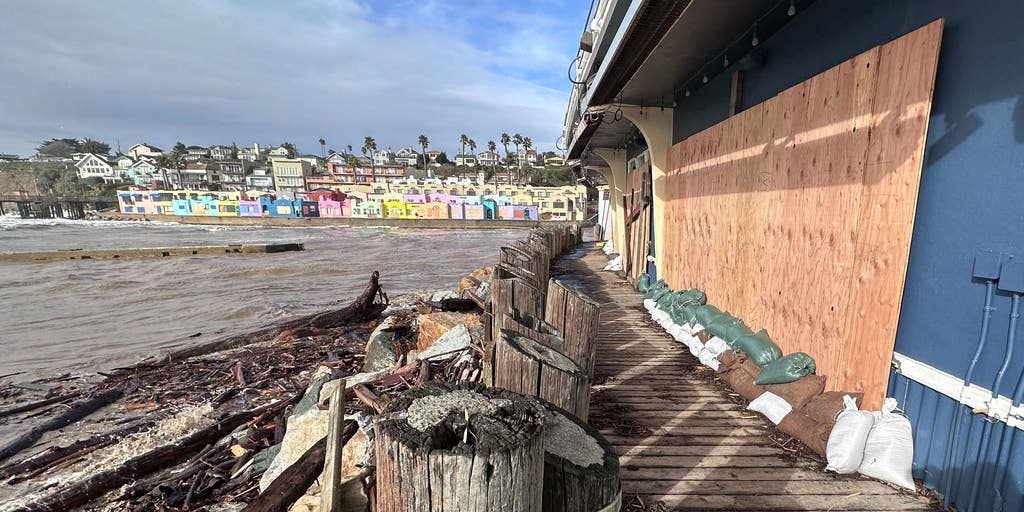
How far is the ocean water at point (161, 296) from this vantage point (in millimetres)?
8953

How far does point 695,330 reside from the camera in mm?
5004

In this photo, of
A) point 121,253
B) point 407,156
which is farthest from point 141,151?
point 121,253

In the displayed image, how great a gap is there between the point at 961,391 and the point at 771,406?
116 cm

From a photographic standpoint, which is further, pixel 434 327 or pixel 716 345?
pixel 434 327

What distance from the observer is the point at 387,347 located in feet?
18.4

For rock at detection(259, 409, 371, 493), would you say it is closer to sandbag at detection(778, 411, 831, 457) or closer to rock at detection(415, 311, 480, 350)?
rock at detection(415, 311, 480, 350)

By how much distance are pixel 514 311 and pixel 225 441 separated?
Answer: 352 cm

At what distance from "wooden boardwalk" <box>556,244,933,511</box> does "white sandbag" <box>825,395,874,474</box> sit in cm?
8

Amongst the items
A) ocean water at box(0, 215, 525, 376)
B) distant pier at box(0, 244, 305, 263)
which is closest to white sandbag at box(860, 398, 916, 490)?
ocean water at box(0, 215, 525, 376)

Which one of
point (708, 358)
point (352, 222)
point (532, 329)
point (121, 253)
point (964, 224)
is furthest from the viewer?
point (352, 222)

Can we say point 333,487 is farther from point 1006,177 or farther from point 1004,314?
point 1006,177

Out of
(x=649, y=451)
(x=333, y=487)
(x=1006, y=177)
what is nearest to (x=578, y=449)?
(x=333, y=487)

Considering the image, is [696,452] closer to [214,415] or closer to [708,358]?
[708,358]

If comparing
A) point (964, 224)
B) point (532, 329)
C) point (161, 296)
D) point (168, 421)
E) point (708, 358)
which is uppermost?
point (964, 224)
